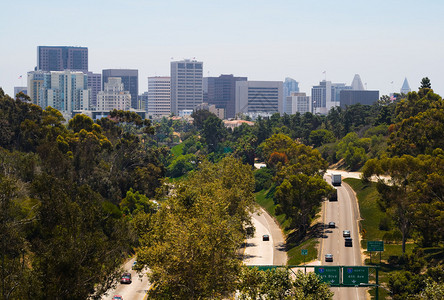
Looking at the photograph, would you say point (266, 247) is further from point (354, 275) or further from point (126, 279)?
point (354, 275)

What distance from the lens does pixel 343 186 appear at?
134 m

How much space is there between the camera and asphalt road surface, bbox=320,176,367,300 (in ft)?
218

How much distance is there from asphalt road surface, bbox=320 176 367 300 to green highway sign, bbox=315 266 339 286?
29.1 ft

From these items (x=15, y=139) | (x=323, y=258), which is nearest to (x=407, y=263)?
(x=323, y=258)

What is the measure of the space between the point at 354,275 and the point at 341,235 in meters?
38.8

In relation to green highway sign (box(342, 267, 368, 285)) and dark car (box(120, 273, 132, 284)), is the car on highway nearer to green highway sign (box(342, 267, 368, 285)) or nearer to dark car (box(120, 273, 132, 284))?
green highway sign (box(342, 267, 368, 285))

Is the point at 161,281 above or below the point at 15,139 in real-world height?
below

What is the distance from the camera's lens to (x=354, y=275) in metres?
55.7

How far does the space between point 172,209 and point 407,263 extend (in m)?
28.6

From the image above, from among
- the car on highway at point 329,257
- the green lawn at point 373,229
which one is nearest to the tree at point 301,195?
the green lawn at point 373,229

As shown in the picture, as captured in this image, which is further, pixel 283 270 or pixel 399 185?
pixel 399 185

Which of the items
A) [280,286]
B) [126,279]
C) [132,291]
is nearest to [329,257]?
[126,279]

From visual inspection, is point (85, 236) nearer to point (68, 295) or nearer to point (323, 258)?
point (68, 295)

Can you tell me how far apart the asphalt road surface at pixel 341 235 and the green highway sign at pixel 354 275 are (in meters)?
8.42
